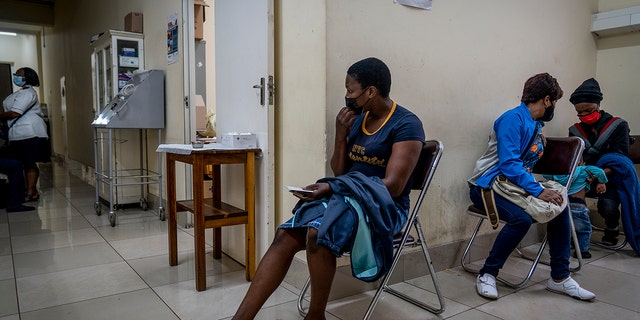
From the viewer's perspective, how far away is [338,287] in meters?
2.31

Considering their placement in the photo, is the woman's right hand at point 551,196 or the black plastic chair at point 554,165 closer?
the woman's right hand at point 551,196

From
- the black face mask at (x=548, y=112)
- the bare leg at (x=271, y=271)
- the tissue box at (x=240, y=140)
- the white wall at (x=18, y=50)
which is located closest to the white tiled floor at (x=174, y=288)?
the bare leg at (x=271, y=271)

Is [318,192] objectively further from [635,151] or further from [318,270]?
[635,151]

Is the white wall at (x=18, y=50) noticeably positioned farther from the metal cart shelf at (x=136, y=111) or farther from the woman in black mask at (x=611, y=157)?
the woman in black mask at (x=611, y=157)

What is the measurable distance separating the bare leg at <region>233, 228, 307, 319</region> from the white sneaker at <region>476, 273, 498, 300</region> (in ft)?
3.76

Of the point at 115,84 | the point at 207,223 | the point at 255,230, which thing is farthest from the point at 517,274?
the point at 115,84

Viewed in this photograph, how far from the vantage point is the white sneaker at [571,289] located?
2303 millimetres

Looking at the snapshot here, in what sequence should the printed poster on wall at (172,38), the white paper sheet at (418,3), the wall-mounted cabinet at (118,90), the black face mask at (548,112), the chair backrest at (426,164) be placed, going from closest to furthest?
the chair backrest at (426,164) < the white paper sheet at (418,3) < the black face mask at (548,112) < the printed poster on wall at (172,38) < the wall-mounted cabinet at (118,90)

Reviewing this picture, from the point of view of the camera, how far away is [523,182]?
7.64 ft

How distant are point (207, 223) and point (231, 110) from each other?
2.67 feet

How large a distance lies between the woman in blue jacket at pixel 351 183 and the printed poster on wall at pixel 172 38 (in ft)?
7.46

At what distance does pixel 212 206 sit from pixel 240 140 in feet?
1.65

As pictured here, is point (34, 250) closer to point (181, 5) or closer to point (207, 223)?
point (207, 223)

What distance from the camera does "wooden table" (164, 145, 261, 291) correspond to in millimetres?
2346
